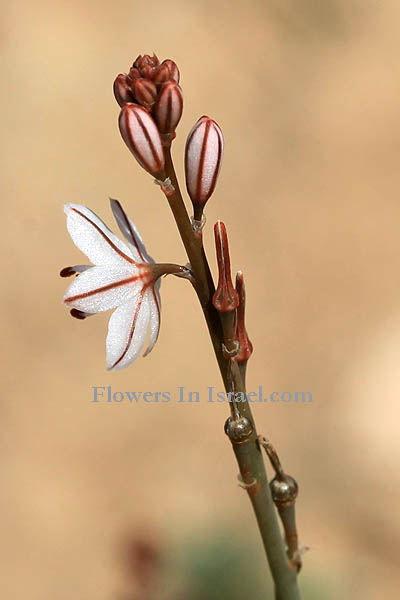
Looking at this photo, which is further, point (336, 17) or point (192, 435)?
point (336, 17)

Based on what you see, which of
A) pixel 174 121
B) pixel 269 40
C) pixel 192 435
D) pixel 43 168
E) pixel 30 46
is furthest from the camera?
pixel 269 40

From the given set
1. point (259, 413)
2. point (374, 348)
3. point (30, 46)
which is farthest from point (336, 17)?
point (259, 413)

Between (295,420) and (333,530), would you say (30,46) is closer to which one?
(295,420)

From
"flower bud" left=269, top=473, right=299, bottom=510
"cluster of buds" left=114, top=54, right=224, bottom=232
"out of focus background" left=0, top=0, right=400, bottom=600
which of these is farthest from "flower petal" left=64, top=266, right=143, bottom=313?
"out of focus background" left=0, top=0, right=400, bottom=600

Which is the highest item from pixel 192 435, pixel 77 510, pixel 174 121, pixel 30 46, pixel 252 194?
pixel 30 46

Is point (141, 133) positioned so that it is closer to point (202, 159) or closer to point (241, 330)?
point (202, 159)

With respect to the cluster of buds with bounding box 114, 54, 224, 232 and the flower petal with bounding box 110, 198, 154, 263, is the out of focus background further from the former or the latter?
the cluster of buds with bounding box 114, 54, 224, 232

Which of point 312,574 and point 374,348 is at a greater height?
point 374,348

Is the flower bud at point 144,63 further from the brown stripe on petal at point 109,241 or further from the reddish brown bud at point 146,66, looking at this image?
the brown stripe on petal at point 109,241
